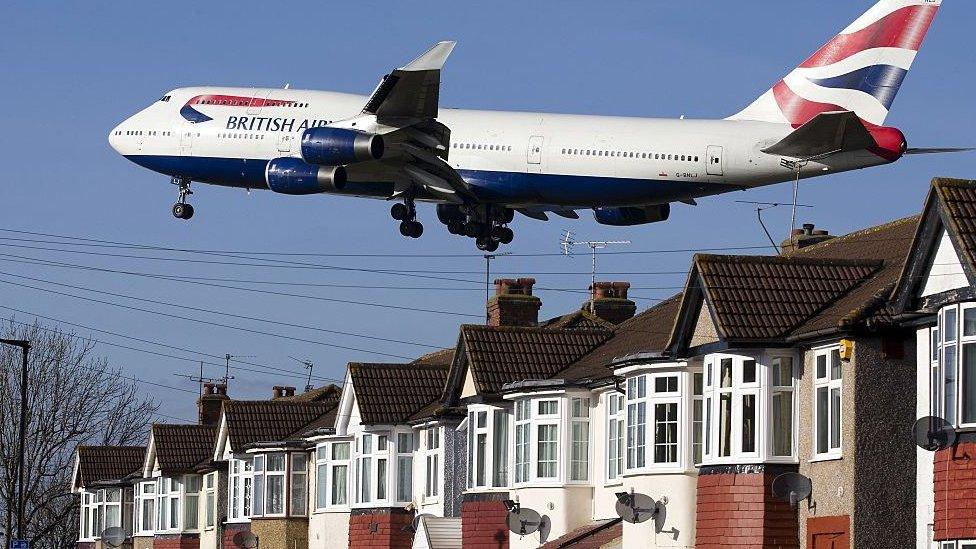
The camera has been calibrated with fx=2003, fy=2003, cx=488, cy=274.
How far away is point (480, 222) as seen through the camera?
61.2 metres

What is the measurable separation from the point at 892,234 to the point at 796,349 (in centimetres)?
548

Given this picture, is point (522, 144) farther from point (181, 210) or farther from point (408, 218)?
point (181, 210)

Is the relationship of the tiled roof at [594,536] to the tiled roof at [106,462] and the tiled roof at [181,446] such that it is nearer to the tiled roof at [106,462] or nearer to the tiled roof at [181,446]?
the tiled roof at [181,446]

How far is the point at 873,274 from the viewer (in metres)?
34.0

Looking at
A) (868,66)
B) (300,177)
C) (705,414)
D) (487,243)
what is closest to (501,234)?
(487,243)

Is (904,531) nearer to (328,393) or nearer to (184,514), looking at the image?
(328,393)

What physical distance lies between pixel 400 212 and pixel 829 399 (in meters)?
30.6

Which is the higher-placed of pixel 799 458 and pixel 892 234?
pixel 892 234

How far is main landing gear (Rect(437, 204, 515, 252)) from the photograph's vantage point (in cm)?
6100

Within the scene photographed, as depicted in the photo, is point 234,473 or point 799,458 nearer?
point 799,458

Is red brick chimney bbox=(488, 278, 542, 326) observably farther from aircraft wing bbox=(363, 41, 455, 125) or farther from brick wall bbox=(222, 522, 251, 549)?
brick wall bbox=(222, 522, 251, 549)

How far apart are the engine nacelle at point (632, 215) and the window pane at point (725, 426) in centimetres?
2744

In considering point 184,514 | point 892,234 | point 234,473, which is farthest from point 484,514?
point 184,514

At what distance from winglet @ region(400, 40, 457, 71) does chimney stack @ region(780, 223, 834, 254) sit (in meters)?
12.0
